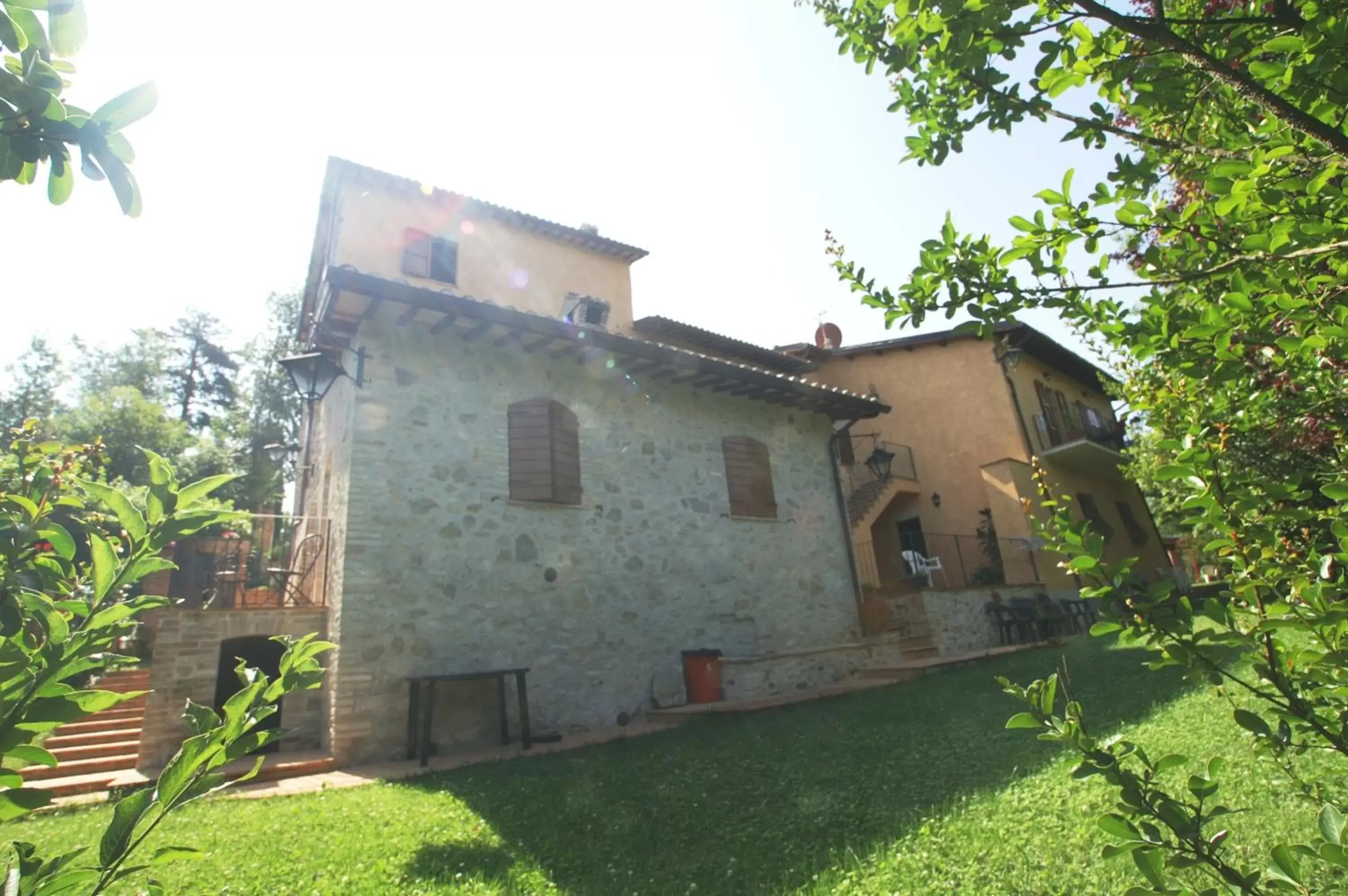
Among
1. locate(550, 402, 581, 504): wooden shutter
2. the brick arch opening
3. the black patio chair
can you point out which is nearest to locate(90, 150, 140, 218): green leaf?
locate(550, 402, 581, 504): wooden shutter

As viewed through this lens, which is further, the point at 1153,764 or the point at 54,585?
the point at 1153,764

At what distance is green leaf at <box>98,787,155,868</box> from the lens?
0.75 metres

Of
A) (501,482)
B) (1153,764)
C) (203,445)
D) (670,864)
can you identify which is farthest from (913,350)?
(203,445)

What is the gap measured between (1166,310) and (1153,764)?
4.09 ft

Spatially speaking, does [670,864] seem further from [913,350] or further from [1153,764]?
[913,350]

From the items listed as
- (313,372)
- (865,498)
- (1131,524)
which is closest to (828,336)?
(865,498)

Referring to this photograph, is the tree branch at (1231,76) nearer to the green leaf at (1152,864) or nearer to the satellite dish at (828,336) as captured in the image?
the green leaf at (1152,864)

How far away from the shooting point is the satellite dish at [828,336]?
17.9m

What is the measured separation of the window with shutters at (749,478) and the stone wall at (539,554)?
0.56ft

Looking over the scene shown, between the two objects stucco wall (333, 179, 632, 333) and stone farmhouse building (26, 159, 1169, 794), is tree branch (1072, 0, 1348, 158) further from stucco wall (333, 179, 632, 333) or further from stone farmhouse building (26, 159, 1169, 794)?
stucco wall (333, 179, 632, 333)

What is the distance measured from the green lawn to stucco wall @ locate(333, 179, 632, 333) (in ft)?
27.3

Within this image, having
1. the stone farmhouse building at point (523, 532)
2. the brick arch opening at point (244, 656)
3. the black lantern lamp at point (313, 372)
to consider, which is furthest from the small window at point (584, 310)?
the brick arch opening at point (244, 656)

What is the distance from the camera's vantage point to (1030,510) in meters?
1.57

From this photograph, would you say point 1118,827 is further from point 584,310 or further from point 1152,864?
point 584,310
